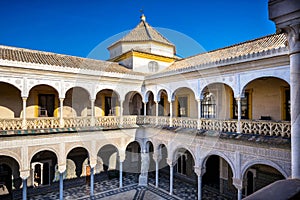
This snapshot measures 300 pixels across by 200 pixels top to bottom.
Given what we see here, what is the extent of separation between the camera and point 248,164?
7.54m

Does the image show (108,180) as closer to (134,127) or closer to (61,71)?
(134,127)

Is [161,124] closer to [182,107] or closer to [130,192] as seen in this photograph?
[182,107]

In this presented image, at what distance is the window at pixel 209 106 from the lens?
11602 millimetres

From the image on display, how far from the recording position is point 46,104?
1161 centimetres

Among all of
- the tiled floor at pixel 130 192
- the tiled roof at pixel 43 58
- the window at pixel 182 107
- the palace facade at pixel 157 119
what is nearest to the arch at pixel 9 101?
the palace facade at pixel 157 119

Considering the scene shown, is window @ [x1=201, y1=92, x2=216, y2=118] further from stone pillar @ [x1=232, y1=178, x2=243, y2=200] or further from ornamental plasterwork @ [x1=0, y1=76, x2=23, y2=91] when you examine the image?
ornamental plasterwork @ [x1=0, y1=76, x2=23, y2=91]

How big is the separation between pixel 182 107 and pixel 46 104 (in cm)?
806

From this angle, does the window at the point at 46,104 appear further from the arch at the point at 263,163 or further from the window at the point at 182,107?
the arch at the point at 263,163

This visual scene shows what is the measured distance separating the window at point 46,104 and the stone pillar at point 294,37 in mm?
11466

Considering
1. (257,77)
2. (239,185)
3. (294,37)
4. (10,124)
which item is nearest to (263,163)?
(239,185)

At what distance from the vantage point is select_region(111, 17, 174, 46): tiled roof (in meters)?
16.5

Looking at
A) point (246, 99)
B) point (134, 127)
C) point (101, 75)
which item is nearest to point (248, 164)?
point (246, 99)

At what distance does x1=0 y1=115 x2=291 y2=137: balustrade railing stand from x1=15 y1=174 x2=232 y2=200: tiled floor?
3631 millimetres

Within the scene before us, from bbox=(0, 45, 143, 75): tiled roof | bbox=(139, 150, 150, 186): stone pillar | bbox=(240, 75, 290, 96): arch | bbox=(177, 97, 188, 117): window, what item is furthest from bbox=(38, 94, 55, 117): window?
bbox=(240, 75, 290, 96): arch
